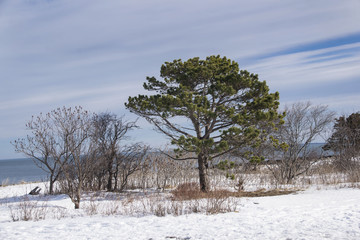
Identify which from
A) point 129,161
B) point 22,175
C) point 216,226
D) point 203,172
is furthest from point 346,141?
point 22,175

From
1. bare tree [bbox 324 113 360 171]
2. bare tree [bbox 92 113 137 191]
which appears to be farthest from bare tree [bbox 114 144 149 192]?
bare tree [bbox 324 113 360 171]

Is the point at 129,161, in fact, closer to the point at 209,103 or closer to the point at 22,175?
the point at 209,103

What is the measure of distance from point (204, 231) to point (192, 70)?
323 inches

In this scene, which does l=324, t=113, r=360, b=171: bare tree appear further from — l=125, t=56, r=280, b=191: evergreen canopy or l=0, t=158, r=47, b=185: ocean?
l=0, t=158, r=47, b=185: ocean

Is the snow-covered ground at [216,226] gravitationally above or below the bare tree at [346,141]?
below

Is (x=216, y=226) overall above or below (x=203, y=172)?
below

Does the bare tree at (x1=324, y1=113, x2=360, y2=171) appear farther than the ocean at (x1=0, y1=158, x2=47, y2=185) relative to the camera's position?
No

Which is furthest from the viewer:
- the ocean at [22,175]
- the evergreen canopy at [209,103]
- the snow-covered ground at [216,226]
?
the ocean at [22,175]

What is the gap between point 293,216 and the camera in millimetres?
8398

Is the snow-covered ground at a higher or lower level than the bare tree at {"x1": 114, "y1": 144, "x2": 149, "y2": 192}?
lower

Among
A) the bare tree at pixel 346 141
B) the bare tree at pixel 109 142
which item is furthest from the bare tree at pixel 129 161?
→ the bare tree at pixel 346 141

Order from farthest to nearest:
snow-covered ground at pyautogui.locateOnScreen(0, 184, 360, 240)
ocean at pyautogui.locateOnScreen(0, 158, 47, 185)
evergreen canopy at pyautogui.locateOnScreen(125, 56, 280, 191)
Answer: ocean at pyautogui.locateOnScreen(0, 158, 47, 185) < evergreen canopy at pyautogui.locateOnScreen(125, 56, 280, 191) < snow-covered ground at pyautogui.locateOnScreen(0, 184, 360, 240)

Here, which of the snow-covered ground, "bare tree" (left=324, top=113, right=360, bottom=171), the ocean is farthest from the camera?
the ocean

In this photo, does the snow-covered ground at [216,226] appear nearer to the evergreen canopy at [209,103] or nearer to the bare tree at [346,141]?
the evergreen canopy at [209,103]
